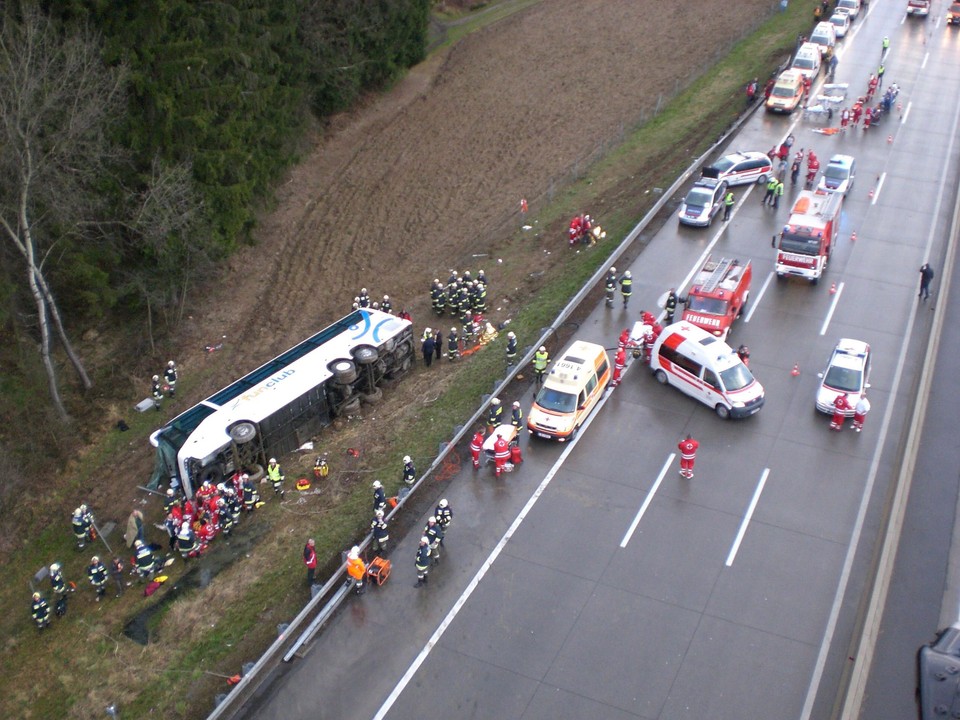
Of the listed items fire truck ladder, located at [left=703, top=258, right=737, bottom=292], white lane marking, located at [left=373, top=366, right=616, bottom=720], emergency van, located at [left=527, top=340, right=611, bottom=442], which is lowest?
white lane marking, located at [left=373, top=366, right=616, bottom=720]

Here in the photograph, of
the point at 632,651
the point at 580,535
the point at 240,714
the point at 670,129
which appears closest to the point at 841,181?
the point at 670,129

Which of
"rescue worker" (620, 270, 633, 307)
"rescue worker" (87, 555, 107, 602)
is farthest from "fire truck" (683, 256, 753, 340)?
"rescue worker" (87, 555, 107, 602)

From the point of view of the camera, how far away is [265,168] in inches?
1420

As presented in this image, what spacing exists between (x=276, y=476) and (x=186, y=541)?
2724 millimetres

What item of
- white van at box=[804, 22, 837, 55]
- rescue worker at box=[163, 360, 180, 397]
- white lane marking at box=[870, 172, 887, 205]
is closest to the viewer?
rescue worker at box=[163, 360, 180, 397]

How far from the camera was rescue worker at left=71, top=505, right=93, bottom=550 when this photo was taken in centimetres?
2291

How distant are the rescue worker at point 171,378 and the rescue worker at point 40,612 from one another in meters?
9.21

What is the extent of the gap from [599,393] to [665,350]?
230cm

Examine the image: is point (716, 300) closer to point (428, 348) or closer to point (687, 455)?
point (687, 455)

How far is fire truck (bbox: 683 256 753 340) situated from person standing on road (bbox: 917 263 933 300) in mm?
5765

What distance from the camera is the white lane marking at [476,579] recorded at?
58.0 feet

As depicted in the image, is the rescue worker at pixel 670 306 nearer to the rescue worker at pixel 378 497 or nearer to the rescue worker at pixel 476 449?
the rescue worker at pixel 476 449

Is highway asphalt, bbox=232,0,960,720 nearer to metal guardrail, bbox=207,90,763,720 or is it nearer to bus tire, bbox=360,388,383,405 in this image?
metal guardrail, bbox=207,90,763,720

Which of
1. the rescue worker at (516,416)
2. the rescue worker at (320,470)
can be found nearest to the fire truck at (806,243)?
the rescue worker at (516,416)
